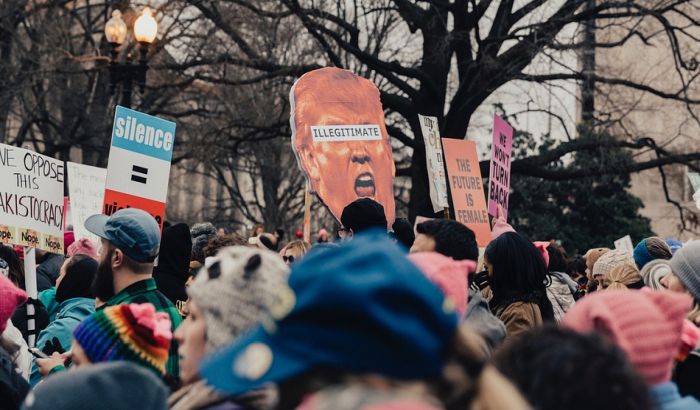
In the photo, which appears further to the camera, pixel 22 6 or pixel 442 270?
pixel 22 6

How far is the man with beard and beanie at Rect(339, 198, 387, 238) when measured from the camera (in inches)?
277

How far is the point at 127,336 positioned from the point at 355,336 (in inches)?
87.4

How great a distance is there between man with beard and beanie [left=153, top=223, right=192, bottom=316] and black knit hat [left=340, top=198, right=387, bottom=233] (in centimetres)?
99

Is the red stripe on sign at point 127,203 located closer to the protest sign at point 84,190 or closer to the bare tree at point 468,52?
the protest sign at point 84,190

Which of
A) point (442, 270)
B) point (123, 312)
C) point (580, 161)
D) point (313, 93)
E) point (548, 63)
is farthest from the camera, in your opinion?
point (580, 161)

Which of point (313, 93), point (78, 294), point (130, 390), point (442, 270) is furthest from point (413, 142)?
point (130, 390)

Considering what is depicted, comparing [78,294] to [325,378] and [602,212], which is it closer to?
[325,378]

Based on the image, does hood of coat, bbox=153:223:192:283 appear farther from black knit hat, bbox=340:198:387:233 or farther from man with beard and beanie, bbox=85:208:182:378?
man with beard and beanie, bbox=85:208:182:378

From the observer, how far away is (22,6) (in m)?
26.6

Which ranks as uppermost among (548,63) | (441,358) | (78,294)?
(548,63)

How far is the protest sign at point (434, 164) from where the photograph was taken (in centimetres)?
1024

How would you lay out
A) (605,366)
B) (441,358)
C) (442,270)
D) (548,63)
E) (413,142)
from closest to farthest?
Answer: (441,358) → (605,366) → (442,270) → (548,63) → (413,142)

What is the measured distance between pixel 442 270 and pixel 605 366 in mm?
1932

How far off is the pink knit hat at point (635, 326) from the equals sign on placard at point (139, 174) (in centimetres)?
530
